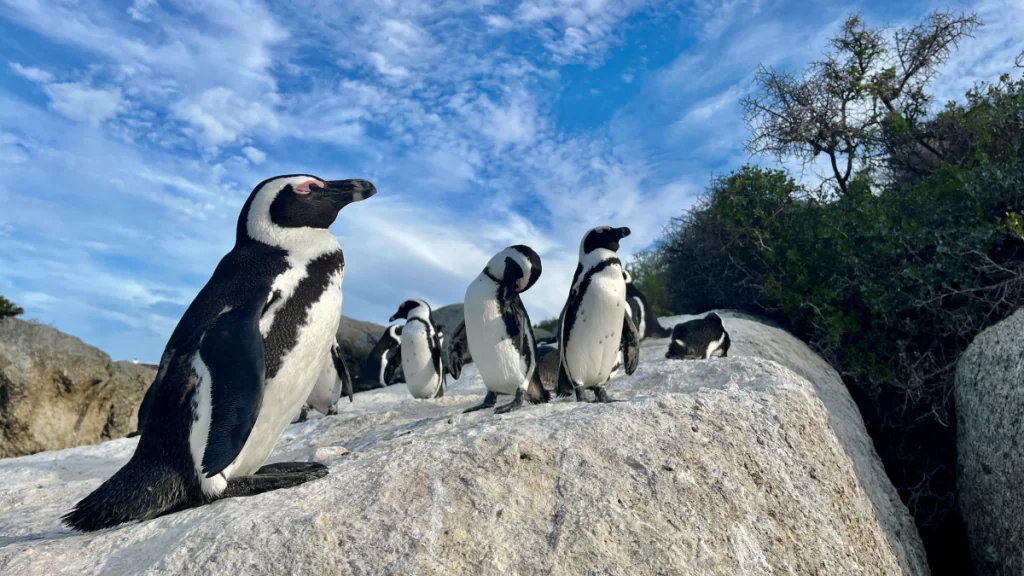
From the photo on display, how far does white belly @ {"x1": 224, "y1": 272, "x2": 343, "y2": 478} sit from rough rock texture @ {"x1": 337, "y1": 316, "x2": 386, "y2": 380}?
33.7 feet

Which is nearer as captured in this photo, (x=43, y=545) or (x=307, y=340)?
(x=43, y=545)

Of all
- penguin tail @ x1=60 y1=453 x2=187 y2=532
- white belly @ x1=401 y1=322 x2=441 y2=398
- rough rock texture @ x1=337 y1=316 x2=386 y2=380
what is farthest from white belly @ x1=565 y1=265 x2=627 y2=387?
rough rock texture @ x1=337 y1=316 x2=386 y2=380

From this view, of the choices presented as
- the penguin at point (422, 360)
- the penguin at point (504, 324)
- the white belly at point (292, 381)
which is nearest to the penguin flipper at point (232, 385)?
the white belly at point (292, 381)

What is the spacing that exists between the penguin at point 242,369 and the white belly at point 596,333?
215 cm

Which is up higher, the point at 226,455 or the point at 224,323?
the point at 224,323

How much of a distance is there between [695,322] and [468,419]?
4.31 meters

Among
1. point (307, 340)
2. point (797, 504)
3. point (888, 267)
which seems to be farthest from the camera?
point (888, 267)

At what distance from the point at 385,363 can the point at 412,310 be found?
282 centimetres

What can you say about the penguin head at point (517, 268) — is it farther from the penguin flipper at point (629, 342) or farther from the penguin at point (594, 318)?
the penguin flipper at point (629, 342)

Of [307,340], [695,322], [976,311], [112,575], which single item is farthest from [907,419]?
[112,575]

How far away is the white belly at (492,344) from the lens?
16.6ft

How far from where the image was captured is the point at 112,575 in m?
2.65

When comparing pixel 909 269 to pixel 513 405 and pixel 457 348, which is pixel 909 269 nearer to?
pixel 457 348

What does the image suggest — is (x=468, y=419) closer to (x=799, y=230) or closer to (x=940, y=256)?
(x=940, y=256)
